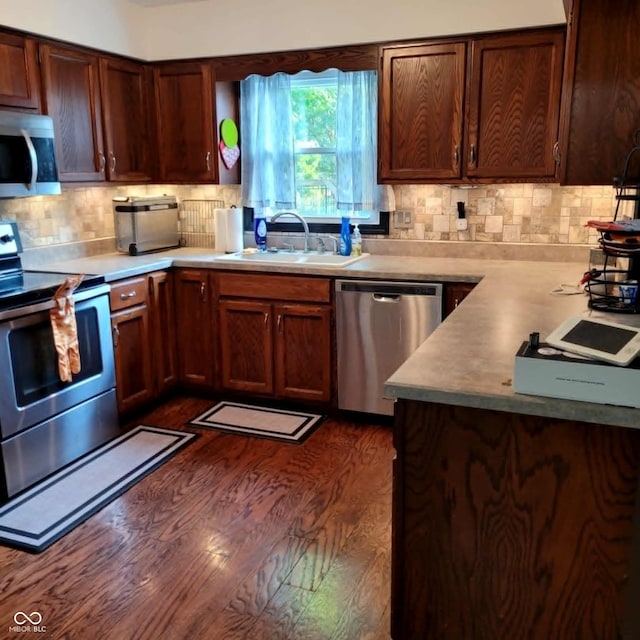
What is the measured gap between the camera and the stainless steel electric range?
2.81 meters

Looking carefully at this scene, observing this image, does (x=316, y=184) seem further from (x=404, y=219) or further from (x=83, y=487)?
(x=83, y=487)

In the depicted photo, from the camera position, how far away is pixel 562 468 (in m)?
1.57

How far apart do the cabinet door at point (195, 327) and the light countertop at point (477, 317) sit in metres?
0.10

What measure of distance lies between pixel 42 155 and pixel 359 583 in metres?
2.52

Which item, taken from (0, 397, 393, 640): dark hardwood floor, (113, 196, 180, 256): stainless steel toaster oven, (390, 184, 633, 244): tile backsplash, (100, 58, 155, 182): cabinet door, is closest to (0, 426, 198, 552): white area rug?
(0, 397, 393, 640): dark hardwood floor

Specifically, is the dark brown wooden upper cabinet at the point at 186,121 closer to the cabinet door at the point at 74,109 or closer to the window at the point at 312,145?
the window at the point at 312,145

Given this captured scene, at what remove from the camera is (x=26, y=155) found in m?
3.11

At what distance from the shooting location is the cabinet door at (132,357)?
3.55 m

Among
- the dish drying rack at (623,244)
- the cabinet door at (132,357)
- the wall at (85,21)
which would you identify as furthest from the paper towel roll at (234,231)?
the dish drying rack at (623,244)

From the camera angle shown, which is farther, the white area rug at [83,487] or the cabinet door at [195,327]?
the cabinet door at [195,327]

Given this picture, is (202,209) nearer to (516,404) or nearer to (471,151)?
(471,151)

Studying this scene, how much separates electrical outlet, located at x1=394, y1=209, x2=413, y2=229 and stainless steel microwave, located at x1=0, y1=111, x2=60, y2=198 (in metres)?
1.98

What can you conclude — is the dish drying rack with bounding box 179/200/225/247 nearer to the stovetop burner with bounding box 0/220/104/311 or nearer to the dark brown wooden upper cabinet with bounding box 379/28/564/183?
the stovetop burner with bounding box 0/220/104/311

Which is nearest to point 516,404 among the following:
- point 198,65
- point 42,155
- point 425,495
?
point 425,495
